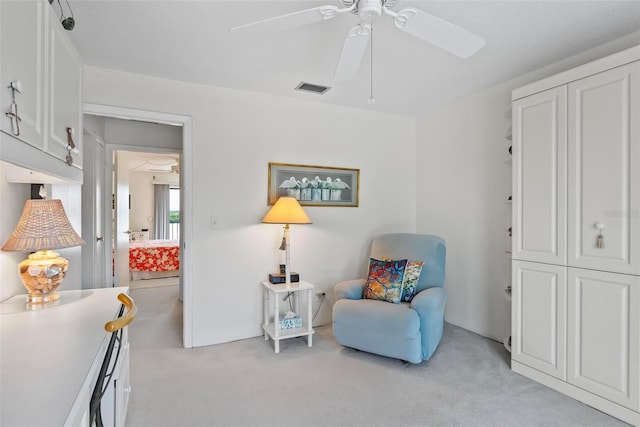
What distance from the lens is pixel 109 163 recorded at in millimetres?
4152

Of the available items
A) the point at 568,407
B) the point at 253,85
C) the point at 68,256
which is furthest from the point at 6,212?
the point at 568,407

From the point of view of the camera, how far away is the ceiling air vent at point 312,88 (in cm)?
308

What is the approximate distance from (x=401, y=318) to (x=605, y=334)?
47.7 inches

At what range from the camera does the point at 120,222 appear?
16.1 feet

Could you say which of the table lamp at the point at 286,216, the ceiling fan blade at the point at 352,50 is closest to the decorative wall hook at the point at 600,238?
the ceiling fan blade at the point at 352,50

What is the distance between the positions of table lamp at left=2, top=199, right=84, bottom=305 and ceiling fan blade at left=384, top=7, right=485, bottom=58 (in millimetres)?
1856

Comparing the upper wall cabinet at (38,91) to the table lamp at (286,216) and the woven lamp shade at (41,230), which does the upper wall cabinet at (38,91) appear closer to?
the woven lamp shade at (41,230)

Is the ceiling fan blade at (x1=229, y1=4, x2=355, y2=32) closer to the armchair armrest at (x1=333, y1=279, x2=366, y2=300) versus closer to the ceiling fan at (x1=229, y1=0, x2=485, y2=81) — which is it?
the ceiling fan at (x1=229, y1=0, x2=485, y2=81)

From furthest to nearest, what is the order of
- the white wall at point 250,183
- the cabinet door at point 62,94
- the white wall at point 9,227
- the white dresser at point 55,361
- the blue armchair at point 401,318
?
1. the white wall at point 250,183
2. the blue armchair at point 401,318
3. the white wall at point 9,227
4. the cabinet door at point 62,94
5. the white dresser at point 55,361

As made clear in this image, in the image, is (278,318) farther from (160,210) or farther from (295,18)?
(160,210)

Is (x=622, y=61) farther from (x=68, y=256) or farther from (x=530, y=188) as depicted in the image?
(x=68, y=256)


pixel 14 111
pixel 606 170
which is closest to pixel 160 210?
pixel 14 111

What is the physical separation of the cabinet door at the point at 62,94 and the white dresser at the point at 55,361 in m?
0.66

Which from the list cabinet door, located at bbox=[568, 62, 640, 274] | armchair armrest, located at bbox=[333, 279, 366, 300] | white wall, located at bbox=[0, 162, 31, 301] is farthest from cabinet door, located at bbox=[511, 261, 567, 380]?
white wall, located at bbox=[0, 162, 31, 301]
